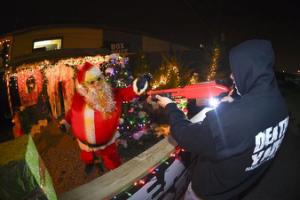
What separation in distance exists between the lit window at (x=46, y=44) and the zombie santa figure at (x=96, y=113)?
7429 mm

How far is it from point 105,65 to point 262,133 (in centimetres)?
704

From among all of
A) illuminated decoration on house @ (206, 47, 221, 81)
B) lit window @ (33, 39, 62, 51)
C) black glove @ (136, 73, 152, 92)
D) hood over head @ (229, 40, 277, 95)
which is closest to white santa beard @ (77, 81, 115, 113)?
black glove @ (136, 73, 152, 92)

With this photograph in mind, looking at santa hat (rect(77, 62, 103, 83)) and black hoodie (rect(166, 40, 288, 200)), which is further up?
santa hat (rect(77, 62, 103, 83))

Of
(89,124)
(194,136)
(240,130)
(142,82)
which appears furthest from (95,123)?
(240,130)

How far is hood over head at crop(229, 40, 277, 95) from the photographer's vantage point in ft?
6.84

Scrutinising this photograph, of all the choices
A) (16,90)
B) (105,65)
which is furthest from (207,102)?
(16,90)

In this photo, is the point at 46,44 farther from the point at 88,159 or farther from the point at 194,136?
the point at 194,136

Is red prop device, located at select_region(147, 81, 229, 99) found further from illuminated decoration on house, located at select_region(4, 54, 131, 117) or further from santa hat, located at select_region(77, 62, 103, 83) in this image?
illuminated decoration on house, located at select_region(4, 54, 131, 117)

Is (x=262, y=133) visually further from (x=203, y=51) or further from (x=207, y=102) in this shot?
(x=203, y=51)

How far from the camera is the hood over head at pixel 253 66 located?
6.84ft

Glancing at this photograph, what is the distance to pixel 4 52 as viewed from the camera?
31.1ft

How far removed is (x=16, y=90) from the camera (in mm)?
8484

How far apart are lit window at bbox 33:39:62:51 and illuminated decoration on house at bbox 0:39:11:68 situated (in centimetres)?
106

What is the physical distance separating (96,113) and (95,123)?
151 mm
